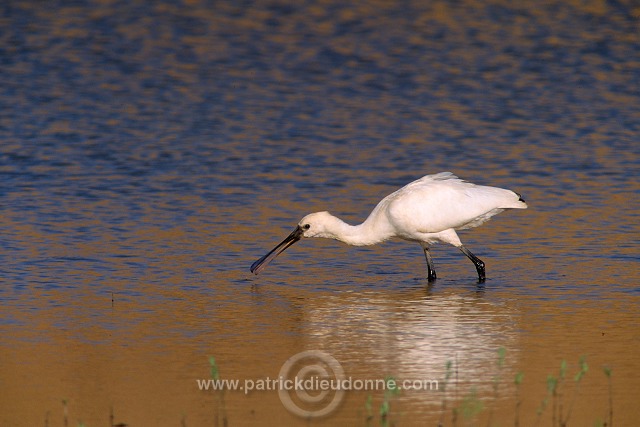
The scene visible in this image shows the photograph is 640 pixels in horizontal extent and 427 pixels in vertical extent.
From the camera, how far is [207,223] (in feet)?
39.3

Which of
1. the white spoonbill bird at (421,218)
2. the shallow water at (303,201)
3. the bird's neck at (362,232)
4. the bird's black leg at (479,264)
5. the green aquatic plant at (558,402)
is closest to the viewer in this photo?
the green aquatic plant at (558,402)

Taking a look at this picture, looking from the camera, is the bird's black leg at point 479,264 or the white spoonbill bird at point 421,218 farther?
the white spoonbill bird at point 421,218

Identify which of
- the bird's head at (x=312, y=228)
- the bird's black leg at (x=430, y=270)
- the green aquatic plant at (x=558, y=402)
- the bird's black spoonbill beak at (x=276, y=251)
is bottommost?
the green aquatic plant at (x=558, y=402)

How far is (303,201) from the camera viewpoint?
42.1 ft

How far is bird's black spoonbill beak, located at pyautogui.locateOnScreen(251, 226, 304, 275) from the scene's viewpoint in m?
10.3

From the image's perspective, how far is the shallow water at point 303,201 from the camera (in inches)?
296

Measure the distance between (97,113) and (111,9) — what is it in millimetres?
7071

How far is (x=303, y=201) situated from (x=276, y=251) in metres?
2.25

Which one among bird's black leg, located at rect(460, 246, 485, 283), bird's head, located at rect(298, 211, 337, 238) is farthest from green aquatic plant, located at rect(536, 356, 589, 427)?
bird's head, located at rect(298, 211, 337, 238)

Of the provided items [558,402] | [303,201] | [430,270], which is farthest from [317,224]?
[558,402]

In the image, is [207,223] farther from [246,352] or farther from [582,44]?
[582,44]

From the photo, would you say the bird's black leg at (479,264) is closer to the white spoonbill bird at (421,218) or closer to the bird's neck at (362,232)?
the white spoonbill bird at (421,218)

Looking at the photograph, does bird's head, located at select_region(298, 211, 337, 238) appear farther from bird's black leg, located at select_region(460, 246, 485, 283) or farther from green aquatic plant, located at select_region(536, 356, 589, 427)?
green aquatic plant, located at select_region(536, 356, 589, 427)

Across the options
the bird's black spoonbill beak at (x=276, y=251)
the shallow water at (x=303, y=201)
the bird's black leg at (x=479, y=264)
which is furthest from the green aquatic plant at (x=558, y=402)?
the bird's black spoonbill beak at (x=276, y=251)
